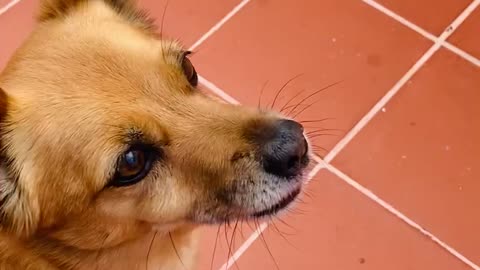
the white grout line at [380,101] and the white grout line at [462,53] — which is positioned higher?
the white grout line at [462,53]

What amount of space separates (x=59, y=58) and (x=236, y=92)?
2.58 ft

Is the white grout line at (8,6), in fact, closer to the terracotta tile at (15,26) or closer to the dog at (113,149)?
the terracotta tile at (15,26)

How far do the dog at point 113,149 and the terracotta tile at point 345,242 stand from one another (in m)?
0.45

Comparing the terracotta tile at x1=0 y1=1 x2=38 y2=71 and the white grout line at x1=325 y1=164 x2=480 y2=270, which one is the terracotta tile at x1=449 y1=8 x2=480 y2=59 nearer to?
the white grout line at x1=325 y1=164 x2=480 y2=270

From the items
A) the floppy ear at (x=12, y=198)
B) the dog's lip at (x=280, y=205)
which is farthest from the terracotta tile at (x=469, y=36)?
the floppy ear at (x=12, y=198)

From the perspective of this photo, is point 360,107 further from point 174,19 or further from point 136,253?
point 136,253

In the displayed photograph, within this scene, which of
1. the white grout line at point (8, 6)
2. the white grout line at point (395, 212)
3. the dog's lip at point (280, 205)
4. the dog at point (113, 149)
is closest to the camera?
the dog at point (113, 149)

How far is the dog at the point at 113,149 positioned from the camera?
0.98 meters

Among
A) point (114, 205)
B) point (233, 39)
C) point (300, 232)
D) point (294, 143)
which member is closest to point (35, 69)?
point (114, 205)

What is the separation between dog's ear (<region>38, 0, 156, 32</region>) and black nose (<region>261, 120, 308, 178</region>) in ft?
0.85

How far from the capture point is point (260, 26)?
73.0 inches

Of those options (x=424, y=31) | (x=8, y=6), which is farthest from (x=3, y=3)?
(x=424, y=31)

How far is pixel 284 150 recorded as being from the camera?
1.02m

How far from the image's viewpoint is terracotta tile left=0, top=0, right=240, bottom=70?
73.0 inches
